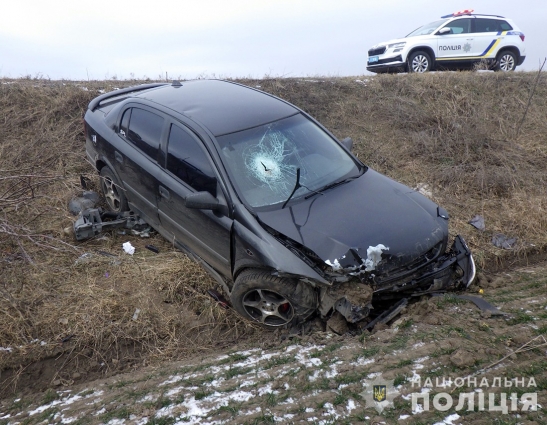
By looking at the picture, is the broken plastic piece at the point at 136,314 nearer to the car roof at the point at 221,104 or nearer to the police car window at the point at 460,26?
the car roof at the point at 221,104

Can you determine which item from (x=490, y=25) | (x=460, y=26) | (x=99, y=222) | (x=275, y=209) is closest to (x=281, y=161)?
(x=275, y=209)

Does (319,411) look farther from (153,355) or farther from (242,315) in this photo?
(153,355)

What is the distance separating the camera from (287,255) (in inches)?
138

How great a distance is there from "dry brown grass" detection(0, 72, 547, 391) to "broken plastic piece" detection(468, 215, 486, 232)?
8 cm

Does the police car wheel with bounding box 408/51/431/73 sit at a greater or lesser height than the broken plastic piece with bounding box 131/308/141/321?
greater

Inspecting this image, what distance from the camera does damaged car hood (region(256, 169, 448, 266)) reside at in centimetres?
351

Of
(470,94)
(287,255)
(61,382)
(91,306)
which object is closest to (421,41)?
(470,94)

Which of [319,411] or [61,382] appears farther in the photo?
[61,382]

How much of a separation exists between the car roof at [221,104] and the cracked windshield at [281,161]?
12 centimetres

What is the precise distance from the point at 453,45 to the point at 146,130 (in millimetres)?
8886

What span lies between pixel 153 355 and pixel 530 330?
9.90 ft

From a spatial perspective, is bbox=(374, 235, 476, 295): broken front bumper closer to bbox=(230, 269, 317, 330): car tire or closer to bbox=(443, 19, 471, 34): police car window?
bbox=(230, 269, 317, 330): car tire

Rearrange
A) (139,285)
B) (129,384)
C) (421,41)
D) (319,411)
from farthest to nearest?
(421,41), (139,285), (129,384), (319,411)

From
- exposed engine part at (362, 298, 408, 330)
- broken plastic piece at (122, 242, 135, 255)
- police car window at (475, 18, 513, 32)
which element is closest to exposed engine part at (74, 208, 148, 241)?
broken plastic piece at (122, 242, 135, 255)
